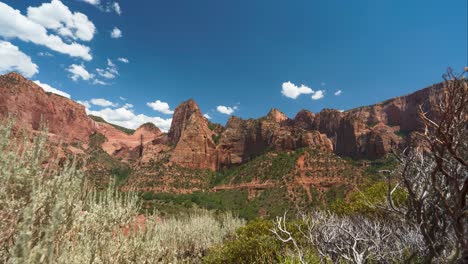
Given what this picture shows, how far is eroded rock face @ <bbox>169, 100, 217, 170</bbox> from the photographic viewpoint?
108625 mm

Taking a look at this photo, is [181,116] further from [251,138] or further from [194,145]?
[251,138]

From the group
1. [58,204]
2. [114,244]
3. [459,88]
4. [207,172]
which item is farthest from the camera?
[207,172]

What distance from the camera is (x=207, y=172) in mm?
110062

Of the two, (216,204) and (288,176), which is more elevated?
(288,176)

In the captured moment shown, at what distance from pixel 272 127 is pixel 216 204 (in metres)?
56.5

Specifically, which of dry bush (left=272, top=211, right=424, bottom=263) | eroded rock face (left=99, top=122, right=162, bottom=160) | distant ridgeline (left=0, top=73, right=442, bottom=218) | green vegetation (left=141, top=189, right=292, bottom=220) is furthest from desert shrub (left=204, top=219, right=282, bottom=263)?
eroded rock face (left=99, top=122, right=162, bottom=160)

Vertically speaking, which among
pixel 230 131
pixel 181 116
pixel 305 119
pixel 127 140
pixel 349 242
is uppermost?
pixel 305 119

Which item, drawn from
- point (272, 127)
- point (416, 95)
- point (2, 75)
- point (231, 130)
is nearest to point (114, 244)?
point (272, 127)

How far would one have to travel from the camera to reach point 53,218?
10.1 ft

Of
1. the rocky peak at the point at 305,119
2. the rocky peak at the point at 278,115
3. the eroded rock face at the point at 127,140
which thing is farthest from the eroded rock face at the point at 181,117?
the rocky peak at the point at 305,119

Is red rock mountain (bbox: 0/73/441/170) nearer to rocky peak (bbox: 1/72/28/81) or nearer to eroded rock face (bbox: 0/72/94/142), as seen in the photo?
eroded rock face (bbox: 0/72/94/142)

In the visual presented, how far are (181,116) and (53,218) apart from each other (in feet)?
475

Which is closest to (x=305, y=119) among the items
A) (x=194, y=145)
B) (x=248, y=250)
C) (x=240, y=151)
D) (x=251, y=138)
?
(x=251, y=138)

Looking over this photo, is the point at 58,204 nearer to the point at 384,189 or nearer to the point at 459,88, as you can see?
the point at 459,88
